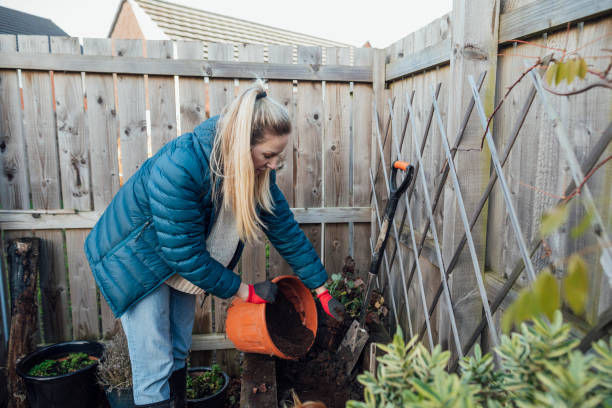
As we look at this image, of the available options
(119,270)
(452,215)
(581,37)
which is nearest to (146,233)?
(119,270)

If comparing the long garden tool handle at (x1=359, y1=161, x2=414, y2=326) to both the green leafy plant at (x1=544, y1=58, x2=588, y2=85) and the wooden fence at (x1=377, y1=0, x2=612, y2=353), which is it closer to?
the wooden fence at (x1=377, y1=0, x2=612, y2=353)

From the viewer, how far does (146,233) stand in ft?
5.19

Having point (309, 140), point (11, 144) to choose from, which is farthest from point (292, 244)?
point (11, 144)

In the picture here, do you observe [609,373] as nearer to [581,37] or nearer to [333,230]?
[581,37]

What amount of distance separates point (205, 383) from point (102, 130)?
5.37 ft

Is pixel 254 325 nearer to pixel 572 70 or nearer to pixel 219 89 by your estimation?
pixel 219 89

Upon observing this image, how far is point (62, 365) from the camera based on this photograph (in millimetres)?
2238

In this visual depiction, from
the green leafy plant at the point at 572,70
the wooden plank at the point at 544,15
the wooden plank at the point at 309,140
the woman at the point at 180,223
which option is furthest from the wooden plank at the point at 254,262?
the green leafy plant at the point at 572,70

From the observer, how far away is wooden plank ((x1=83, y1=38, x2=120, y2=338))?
232 cm

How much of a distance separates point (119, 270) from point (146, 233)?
7.3 inches

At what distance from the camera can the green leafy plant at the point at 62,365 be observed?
7.13 ft

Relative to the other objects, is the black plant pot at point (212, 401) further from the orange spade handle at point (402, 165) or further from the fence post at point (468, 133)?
the orange spade handle at point (402, 165)

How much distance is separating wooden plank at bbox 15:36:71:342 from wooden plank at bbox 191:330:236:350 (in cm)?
81

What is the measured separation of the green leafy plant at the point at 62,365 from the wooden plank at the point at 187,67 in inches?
64.9
